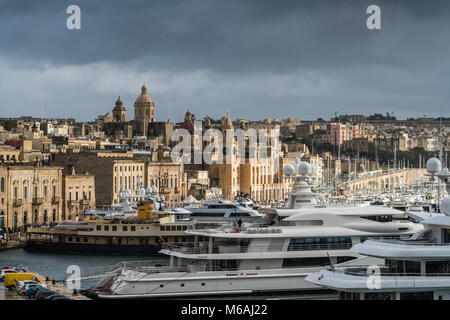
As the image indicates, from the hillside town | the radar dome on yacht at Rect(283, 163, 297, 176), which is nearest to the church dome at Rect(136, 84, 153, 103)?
the hillside town

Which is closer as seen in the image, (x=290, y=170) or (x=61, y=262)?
(x=290, y=170)

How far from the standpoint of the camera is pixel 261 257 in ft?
111

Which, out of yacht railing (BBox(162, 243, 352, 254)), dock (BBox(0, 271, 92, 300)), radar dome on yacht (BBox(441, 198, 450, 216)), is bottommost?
dock (BBox(0, 271, 92, 300))

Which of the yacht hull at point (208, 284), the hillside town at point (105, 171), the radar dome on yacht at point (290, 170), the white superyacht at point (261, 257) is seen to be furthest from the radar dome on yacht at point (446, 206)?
the hillside town at point (105, 171)

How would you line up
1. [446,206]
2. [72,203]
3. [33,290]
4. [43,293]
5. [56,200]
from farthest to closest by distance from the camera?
[72,203] < [56,200] < [33,290] < [43,293] < [446,206]

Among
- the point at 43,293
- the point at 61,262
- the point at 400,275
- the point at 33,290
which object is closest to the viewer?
the point at 400,275

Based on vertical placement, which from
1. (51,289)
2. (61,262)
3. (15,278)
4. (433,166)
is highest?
(433,166)

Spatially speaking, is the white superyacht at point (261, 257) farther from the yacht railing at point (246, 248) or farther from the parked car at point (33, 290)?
the parked car at point (33, 290)

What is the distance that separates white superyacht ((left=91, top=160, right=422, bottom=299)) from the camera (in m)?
33.0

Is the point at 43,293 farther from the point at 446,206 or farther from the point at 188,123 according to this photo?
the point at 188,123

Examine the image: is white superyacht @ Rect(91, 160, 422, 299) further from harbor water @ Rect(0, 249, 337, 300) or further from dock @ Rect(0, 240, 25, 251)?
dock @ Rect(0, 240, 25, 251)

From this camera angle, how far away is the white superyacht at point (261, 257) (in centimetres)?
3303

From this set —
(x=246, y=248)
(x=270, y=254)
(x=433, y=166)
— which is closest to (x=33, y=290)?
(x=246, y=248)
